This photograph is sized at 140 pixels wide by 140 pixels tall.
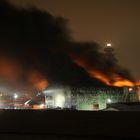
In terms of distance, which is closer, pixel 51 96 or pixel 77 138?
pixel 77 138

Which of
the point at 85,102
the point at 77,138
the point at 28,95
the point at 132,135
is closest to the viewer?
the point at 132,135

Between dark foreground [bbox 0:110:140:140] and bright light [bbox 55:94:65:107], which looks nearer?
dark foreground [bbox 0:110:140:140]

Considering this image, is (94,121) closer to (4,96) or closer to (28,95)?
(28,95)

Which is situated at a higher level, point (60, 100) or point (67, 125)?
point (60, 100)

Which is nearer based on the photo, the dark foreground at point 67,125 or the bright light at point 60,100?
the dark foreground at point 67,125

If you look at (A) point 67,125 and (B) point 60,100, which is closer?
(A) point 67,125

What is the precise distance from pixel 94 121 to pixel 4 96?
3703 centimetres

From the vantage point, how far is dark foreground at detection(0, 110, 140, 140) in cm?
1535

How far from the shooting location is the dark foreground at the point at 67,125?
15346 mm

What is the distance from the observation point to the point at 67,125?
16609 millimetres

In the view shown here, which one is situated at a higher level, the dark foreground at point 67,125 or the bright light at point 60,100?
the bright light at point 60,100

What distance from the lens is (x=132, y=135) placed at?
14.8 m

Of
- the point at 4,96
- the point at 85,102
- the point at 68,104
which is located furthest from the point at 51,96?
the point at 4,96

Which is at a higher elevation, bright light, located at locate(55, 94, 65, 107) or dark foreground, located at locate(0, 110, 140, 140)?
bright light, located at locate(55, 94, 65, 107)
